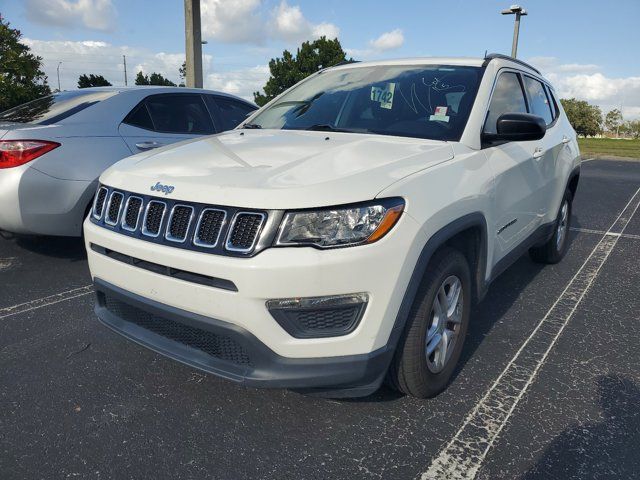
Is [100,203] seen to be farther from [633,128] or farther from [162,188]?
[633,128]

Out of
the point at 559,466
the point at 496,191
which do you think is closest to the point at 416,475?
the point at 559,466

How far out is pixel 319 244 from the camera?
204 centimetres

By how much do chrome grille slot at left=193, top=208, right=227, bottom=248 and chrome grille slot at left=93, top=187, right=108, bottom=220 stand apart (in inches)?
31.7

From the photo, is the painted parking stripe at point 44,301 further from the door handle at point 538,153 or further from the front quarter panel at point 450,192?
the door handle at point 538,153

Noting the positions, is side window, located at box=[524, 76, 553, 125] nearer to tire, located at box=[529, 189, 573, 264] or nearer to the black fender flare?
tire, located at box=[529, 189, 573, 264]

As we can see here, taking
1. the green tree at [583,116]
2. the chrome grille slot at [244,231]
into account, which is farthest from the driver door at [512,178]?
the green tree at [583,116]

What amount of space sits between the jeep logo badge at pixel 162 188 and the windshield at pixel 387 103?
1.24 metres

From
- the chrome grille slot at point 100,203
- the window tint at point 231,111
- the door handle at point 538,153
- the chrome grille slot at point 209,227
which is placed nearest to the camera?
the chrome grille slot at point 209,227

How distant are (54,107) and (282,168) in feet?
11.9

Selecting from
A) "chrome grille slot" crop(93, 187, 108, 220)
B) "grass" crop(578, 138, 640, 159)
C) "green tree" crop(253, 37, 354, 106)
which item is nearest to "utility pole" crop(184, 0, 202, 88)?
"chrome grille slot" crop(93, 187, 108, 220)

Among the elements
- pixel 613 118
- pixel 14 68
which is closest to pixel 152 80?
pixel 14 68

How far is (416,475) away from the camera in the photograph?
2.14 metres

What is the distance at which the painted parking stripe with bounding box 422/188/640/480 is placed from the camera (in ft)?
7.22

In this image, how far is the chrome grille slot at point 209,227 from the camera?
2.12 m
